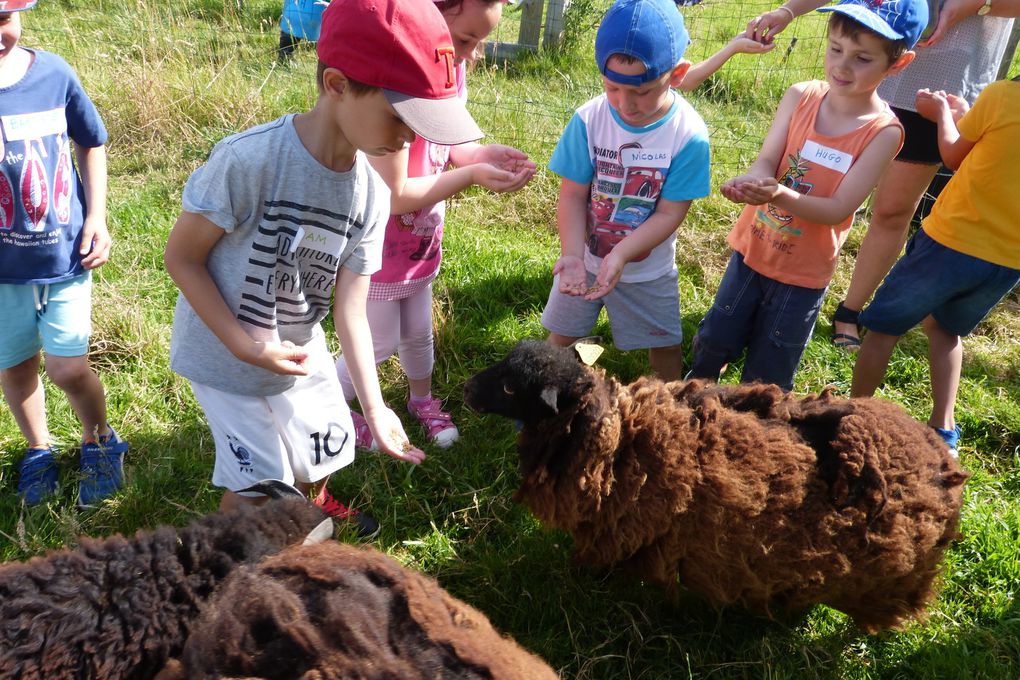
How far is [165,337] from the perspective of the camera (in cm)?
419

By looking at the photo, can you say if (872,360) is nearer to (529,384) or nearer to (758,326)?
(758,326)

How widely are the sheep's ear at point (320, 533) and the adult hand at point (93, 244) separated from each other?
1905 millimetres

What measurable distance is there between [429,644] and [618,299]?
Result: 2563 millimetres

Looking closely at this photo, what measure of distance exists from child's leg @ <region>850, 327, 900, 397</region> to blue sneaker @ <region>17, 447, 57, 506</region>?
13.3 ft

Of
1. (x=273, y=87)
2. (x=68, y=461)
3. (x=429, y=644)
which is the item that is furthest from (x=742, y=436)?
(x=273, y=87)

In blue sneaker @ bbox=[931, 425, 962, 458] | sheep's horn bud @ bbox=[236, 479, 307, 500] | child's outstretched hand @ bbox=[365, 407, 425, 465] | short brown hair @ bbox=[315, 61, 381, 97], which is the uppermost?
short brown hair @ bbox=[315, 61, 381, 97]

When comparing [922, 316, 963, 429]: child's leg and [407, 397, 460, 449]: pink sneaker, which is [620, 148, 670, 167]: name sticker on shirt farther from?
[922, 316, 963, 429]: child's leg

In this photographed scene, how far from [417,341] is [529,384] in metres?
1.18

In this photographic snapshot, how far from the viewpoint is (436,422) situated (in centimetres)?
383

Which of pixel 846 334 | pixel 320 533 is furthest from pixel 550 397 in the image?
pixel 846 334

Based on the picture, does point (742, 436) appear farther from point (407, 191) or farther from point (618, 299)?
point (407, 191)

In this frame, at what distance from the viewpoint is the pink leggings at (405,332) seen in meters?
3.57

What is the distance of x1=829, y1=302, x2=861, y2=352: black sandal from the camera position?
4.72m

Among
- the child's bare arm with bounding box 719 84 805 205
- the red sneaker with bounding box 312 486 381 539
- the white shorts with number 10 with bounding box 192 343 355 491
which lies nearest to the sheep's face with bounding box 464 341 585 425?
the white shorts with number 10 with bounding box 192 343 355 491
